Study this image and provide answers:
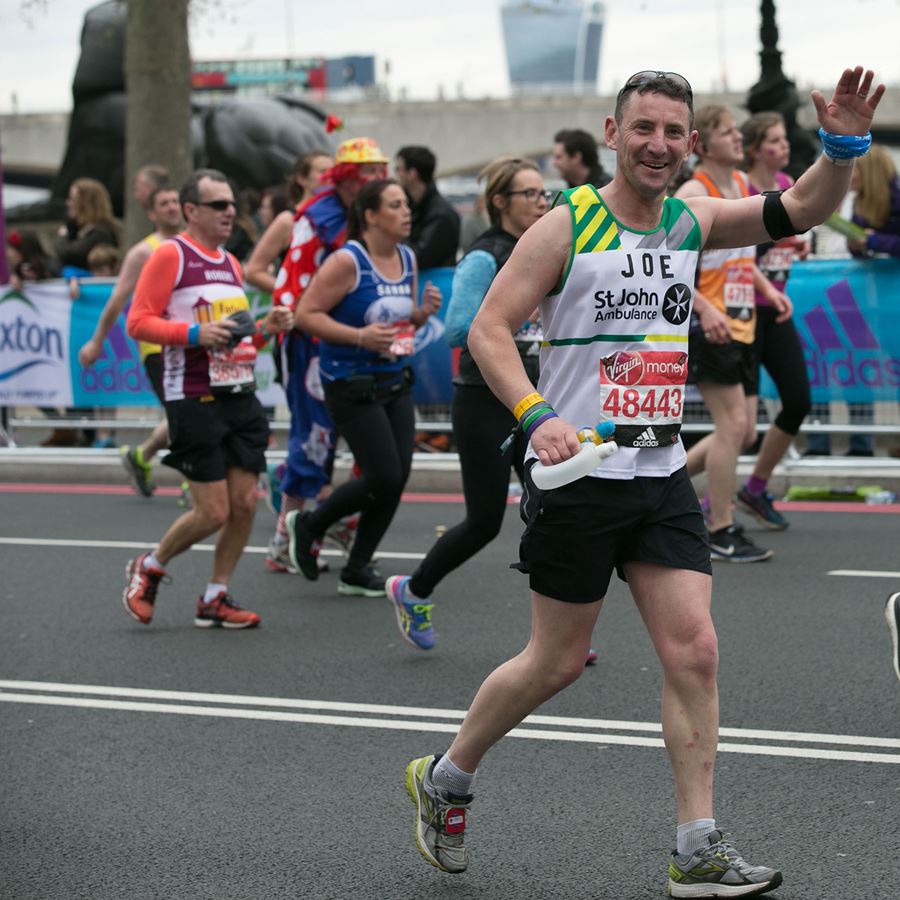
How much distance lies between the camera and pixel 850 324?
10.7 metres

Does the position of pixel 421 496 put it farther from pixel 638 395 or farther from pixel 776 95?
pixel 638 395

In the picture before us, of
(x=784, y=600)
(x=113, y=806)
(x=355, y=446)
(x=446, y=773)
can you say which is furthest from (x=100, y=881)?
(x=784, y=600)

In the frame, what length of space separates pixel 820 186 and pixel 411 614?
3023mm

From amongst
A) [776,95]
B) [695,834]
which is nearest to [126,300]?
[776,95]

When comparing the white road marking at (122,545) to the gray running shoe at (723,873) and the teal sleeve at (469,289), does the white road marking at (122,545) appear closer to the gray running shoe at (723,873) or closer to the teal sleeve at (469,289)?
the teal sleeve at (469,289)

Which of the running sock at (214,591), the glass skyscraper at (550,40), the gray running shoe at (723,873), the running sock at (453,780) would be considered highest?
the glass skyscraper at (550,40)

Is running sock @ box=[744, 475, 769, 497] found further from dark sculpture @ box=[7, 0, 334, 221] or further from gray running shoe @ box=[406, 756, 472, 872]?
dark sculpture @ box=[7, 0, 334, 221]

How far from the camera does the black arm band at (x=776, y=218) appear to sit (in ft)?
13.8

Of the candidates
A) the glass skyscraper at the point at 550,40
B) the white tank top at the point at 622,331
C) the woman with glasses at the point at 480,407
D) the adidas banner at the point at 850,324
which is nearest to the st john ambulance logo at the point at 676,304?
the white tank top at the point at 622,331

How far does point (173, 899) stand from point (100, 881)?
26 centimetres

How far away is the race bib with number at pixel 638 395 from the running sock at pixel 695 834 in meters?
0.91

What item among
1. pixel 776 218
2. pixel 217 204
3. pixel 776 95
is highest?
pixel 776 95

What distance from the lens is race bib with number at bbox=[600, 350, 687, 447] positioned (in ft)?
13.3

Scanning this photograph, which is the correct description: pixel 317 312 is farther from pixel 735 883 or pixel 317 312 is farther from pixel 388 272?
pixel 735 883
